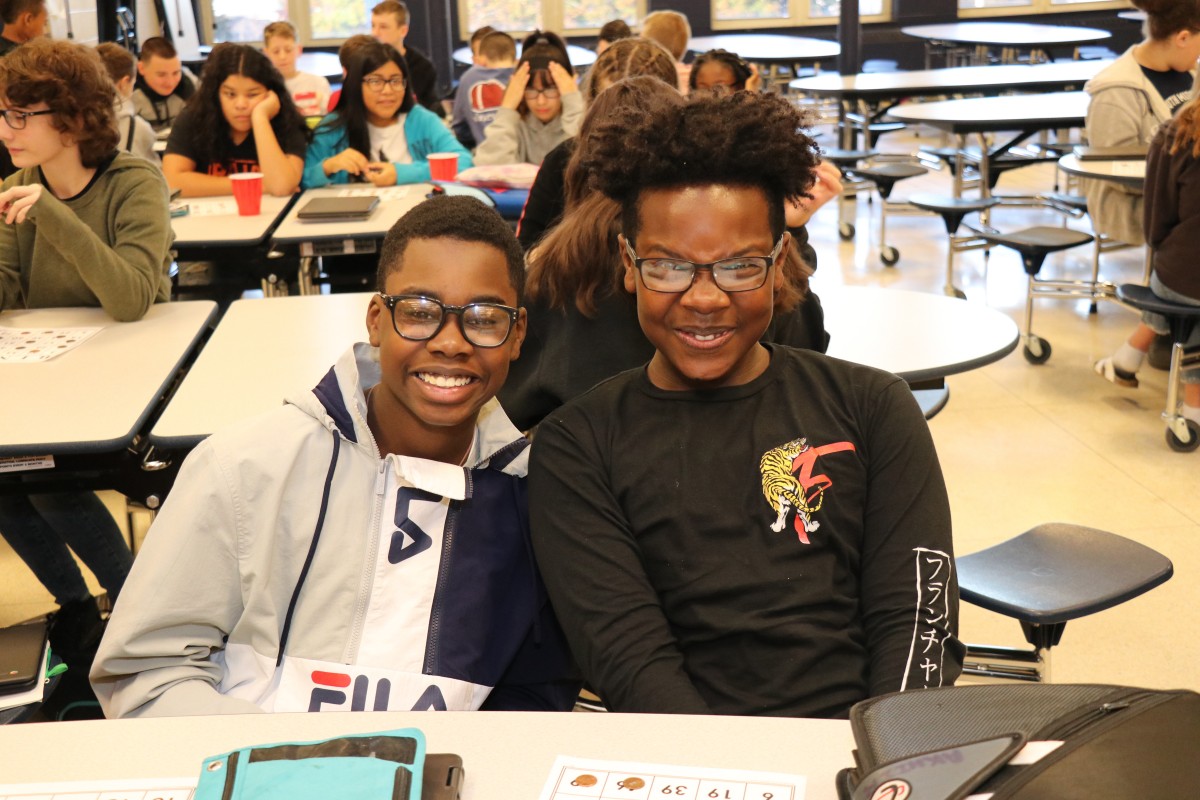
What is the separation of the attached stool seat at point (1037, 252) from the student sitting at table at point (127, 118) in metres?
3.00

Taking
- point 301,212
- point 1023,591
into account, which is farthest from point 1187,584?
point 301,212

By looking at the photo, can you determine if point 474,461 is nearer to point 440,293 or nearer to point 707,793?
point 440,293

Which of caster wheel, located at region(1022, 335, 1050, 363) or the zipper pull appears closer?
the zipper pull

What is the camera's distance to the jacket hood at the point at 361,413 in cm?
140

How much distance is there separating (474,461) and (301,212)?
2.28 m

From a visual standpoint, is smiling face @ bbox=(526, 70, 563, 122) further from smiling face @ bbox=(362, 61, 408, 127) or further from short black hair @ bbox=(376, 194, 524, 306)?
short black hair @ bbox=(376, 194, 524, 306)

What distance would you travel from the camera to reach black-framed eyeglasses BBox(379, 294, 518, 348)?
4.65ft

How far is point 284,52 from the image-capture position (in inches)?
254

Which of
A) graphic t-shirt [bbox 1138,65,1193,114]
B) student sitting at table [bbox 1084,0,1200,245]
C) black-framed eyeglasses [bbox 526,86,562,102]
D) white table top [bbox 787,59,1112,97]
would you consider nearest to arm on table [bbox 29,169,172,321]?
black-framed eyeglasses [bbox 526,86,562,102]

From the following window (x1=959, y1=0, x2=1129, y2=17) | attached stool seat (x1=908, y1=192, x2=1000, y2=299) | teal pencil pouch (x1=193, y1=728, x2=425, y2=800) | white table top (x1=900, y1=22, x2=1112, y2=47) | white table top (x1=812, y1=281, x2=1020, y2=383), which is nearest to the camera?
teal pencil pouch (x1=193, y1=728, x2=425, y2=800)

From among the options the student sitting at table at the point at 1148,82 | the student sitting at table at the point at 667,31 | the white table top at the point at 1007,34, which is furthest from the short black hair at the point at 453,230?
the white table top at the point at 1007,34

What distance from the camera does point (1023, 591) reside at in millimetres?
1776

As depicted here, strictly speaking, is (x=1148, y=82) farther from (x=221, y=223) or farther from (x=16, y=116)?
(x=16, y=116)

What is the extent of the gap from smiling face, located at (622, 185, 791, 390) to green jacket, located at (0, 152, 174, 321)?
5.09 ft
